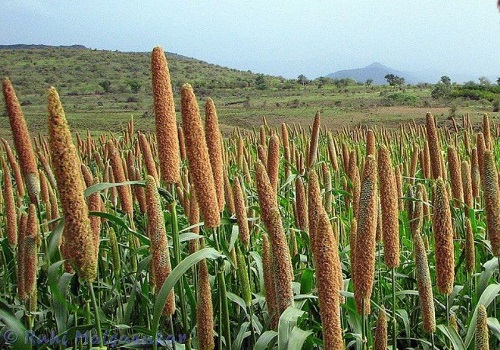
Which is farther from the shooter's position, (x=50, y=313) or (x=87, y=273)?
(x=50, y=313)

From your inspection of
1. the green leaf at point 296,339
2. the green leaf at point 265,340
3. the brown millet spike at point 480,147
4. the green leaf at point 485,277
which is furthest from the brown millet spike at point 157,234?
the brown millet spike at point 480,147

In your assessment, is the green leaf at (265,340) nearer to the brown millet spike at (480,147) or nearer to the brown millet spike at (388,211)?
the brown millet spike at (388,211)

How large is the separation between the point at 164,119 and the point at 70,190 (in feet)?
2.15

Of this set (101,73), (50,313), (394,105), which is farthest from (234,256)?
(101,73)

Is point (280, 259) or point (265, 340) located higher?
point (280, 259)

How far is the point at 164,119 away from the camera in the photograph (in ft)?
7.69

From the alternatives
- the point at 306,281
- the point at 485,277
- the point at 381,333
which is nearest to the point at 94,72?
the point at 306,281

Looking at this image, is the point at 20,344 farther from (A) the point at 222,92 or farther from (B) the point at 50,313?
(A) the point at 222,92

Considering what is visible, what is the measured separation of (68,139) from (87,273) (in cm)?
45

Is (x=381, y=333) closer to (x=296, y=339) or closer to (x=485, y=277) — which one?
(x=296, y=339)

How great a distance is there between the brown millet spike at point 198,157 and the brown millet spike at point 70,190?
508mm

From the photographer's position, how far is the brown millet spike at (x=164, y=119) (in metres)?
2.30

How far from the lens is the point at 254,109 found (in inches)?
1743

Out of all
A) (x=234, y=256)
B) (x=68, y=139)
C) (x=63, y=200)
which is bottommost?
(x=234, y=256)
